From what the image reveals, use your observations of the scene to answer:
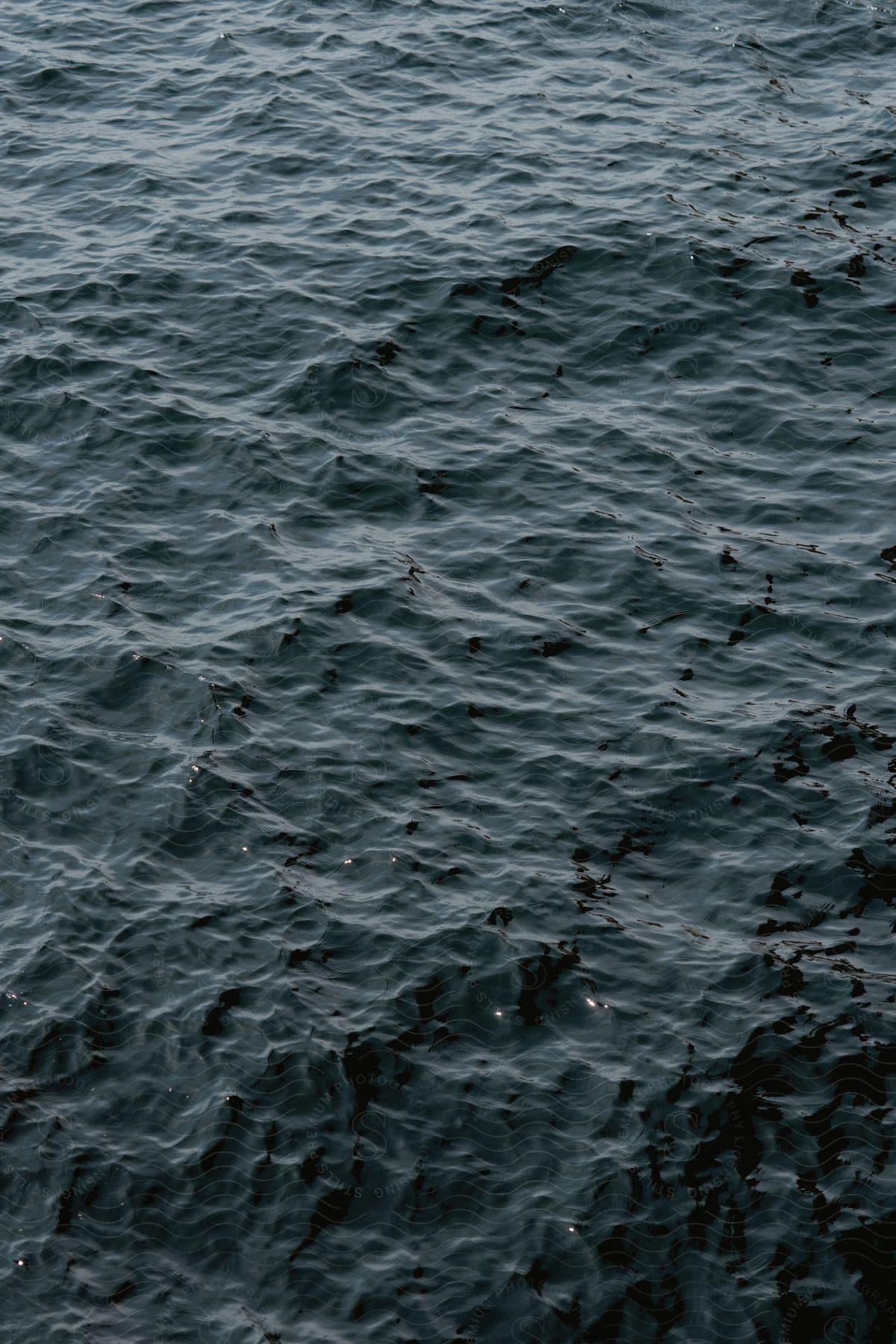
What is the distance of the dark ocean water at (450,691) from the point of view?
1947 centimetres

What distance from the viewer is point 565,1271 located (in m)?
18.8

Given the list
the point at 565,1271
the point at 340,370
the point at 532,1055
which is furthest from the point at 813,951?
the point at 340,370

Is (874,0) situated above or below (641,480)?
above

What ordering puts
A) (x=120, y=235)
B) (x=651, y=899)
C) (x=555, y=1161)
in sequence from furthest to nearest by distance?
(x=120, y=235) < (x=651, y=899) < (x=555, y=1161)

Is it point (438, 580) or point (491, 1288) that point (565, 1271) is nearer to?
point (491, 1288)

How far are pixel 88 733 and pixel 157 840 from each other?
289 cm

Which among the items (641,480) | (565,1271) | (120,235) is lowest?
(565,1271)

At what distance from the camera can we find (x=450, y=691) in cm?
2711

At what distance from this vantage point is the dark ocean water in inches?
766

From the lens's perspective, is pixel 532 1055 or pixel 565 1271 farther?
pixel 532 1055

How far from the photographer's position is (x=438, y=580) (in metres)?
29.2

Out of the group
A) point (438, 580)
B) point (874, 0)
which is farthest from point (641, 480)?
point (874, 0)

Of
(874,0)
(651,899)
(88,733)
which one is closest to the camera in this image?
(651,899)

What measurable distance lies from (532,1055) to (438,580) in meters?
10.8
